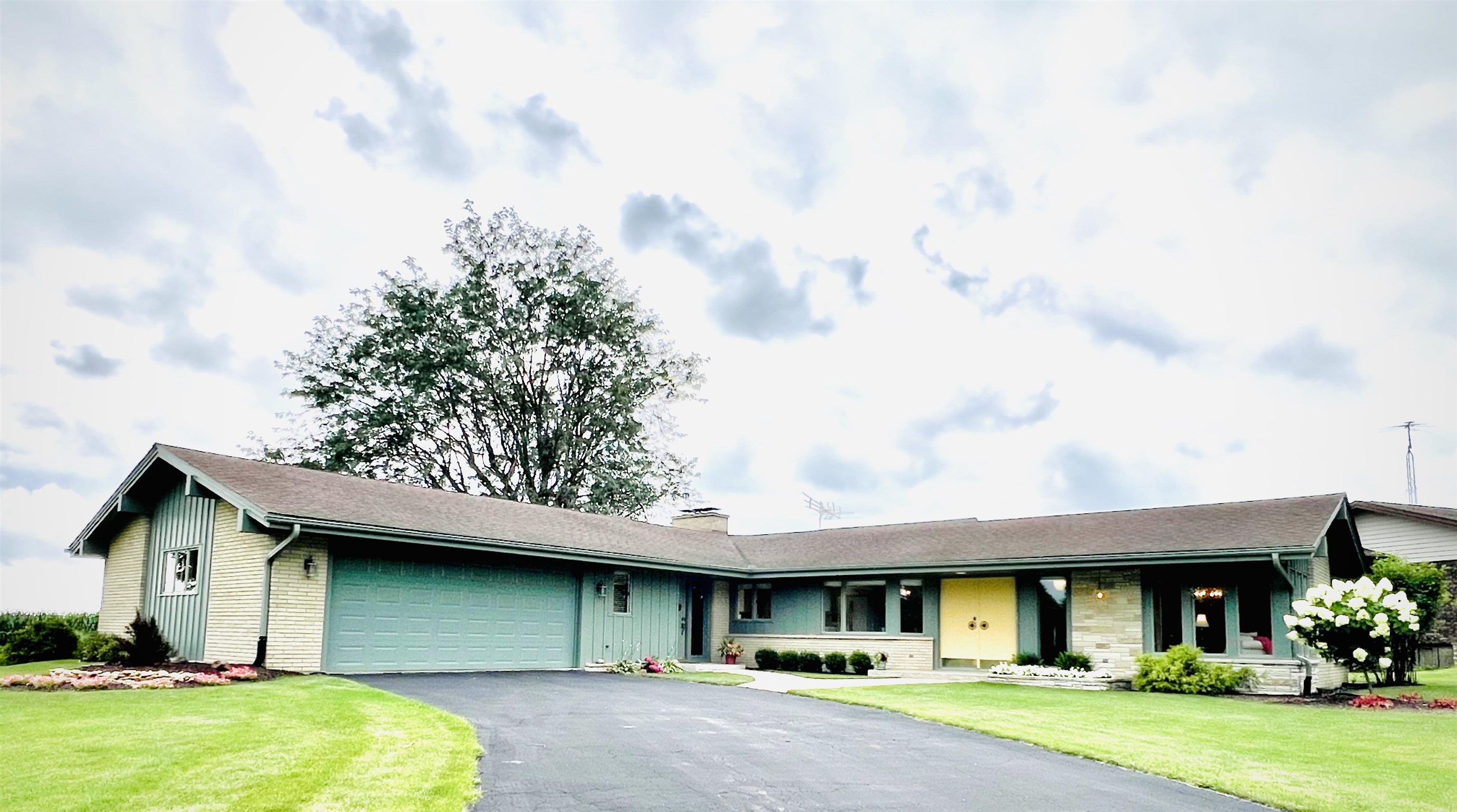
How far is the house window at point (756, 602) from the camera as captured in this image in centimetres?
2780

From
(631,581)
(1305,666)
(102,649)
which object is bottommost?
(102,649)

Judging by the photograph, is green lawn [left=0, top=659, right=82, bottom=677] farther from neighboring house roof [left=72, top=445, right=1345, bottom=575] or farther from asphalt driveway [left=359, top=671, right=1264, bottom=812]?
asphalt driveway [left=359, top=671, right=1264, bottom=812]

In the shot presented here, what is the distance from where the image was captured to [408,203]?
2741cm

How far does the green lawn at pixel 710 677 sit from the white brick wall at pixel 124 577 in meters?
10.4

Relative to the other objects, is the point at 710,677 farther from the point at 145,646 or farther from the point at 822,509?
the point at 822,509

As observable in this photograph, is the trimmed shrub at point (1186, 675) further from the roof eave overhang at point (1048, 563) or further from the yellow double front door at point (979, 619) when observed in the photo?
the yellow double front door at point (979, 619)

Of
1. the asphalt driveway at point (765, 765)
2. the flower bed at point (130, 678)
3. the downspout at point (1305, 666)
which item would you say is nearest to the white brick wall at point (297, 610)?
the flower bed at point (130, 678)

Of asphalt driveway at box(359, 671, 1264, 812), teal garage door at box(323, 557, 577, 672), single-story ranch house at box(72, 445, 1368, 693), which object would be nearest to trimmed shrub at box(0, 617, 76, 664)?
single-story ranch house at box(72, 445, 1368, 693)

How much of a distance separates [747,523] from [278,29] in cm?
2179

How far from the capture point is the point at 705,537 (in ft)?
98.3

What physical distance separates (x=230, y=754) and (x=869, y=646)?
18097mm

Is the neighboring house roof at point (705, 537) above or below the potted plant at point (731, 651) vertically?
above

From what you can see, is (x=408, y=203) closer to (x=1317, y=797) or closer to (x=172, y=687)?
(x=172, y=687)

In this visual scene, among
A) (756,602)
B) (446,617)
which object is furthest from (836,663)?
(446,617)
